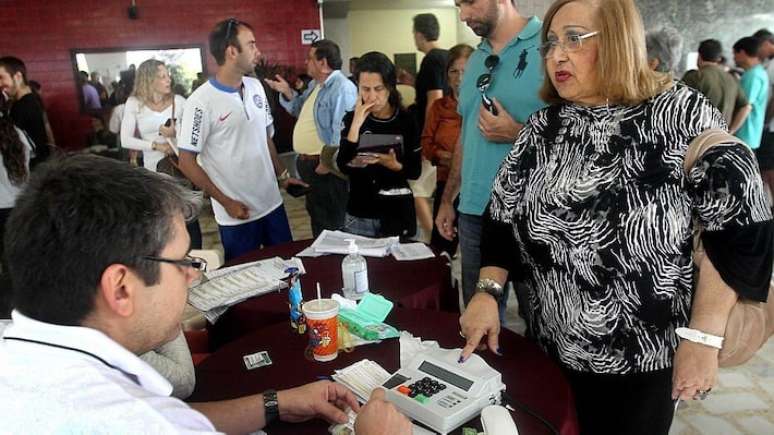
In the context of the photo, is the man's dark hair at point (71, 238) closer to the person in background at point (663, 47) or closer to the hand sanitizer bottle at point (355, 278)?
the hand sanitizer bottle at point (355, 278)

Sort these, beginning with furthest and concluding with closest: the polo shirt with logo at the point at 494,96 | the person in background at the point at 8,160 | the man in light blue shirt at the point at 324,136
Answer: the man in light blue shirt at the point at 324,136, the person in background at the point at 8,160, the polo shirt with logo at the point at 494,96

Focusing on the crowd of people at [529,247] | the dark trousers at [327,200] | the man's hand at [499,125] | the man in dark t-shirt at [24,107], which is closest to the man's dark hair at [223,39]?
the crowd of people at [529,247]

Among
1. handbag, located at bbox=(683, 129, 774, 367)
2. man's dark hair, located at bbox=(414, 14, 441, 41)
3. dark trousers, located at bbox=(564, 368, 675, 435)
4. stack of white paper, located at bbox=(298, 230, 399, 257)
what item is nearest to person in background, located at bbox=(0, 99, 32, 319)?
stack of white paper, located at bbox=(298, 230, 399, 257)

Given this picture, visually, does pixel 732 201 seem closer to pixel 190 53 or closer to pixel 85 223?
pixel 85 223

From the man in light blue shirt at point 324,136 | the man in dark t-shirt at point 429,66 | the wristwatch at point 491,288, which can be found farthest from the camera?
the man in dark t-shirt at point 429,66

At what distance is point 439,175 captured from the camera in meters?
3.72

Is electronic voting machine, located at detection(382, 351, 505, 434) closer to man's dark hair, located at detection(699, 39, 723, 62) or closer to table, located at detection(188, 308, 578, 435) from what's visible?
table, located at detection(188, 308, 578, 435)

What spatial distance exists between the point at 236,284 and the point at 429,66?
3.09 meters

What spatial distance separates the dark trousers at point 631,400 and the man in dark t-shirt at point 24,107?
11.9 feet

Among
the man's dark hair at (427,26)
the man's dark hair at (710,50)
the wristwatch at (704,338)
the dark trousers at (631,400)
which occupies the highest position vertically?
the man's dark hair at (427,26)

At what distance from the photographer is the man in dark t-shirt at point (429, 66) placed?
14.8 feet

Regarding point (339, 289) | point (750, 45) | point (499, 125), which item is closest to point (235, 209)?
point (339, 289)

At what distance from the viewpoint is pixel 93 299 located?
832 mm

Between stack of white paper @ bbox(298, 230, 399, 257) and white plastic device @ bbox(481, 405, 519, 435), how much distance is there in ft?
3.91
